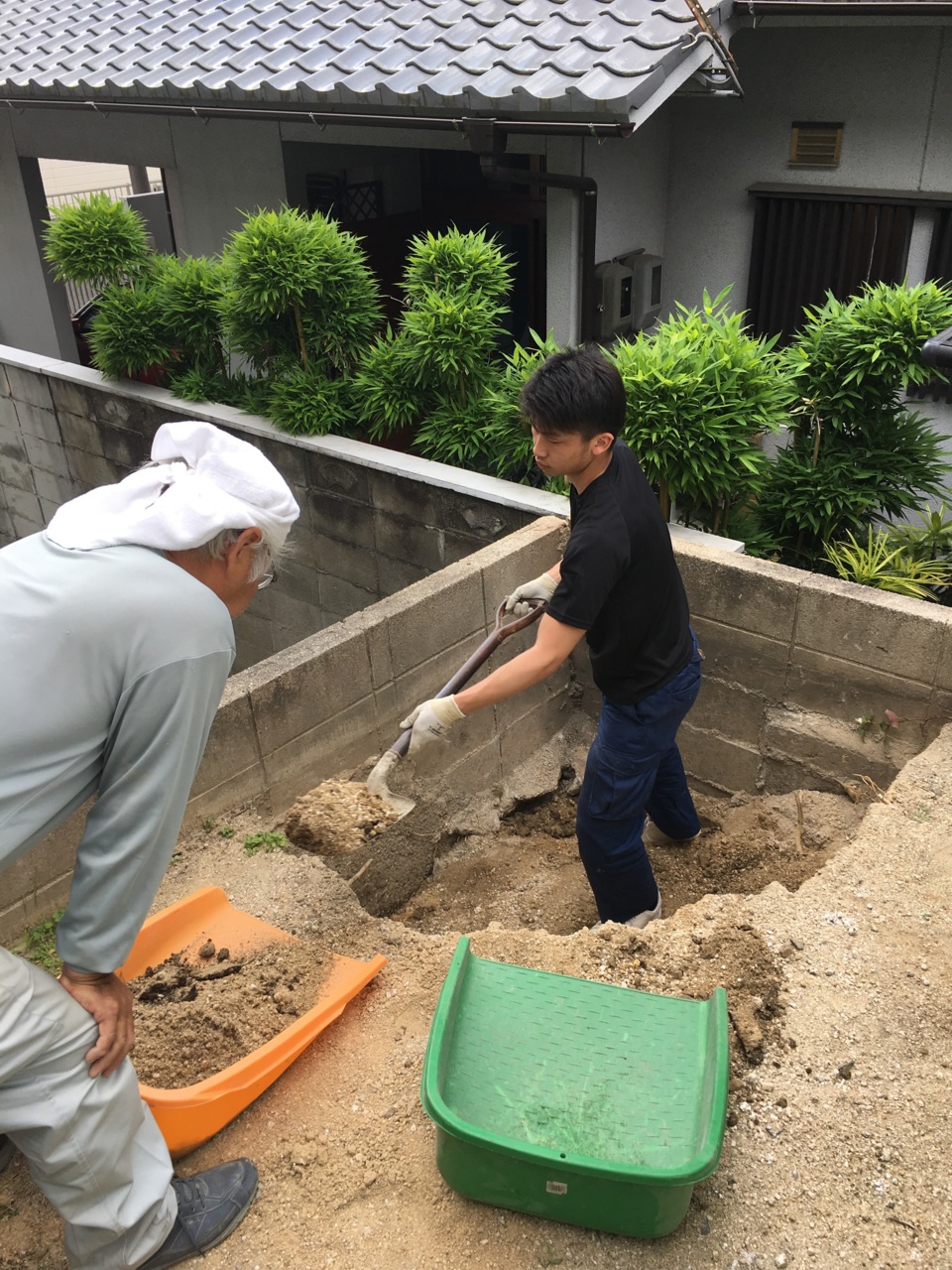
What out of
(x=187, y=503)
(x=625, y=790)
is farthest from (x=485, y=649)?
(x=187, y=503)

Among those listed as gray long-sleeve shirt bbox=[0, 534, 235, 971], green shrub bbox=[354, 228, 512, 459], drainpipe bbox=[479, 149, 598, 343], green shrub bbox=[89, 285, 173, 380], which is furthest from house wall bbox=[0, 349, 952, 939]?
green shrub bbox=[89, 285, 173, 380]

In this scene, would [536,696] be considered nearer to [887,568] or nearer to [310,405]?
[887,568]

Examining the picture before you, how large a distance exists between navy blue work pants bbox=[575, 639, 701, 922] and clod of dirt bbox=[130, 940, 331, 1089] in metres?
1.10

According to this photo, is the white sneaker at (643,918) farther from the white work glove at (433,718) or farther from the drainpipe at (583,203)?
the drainpipe at (583,203)

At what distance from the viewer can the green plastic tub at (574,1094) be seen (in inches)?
79.1

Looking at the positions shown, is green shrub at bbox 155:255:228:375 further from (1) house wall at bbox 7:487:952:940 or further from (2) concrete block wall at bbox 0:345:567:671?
(1) house wall at bbox 7:487:952:940

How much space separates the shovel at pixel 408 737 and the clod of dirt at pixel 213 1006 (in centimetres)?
74

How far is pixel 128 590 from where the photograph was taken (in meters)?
1.81

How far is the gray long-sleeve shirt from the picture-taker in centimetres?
177

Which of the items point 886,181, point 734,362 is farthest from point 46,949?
point 886,181

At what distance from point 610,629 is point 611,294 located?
4.17 metres

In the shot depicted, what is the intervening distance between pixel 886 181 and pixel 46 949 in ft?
22.0

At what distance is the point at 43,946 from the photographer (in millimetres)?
2965

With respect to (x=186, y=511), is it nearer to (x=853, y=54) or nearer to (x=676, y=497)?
(x=676, y=497)
